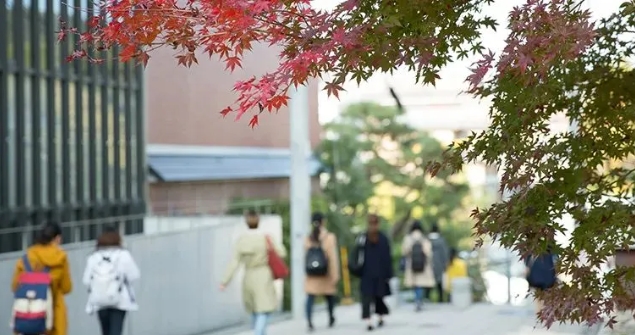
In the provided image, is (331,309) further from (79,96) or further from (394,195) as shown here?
(394,195)

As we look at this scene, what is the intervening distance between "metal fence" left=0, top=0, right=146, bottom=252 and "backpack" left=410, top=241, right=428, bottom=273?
22.4 ft

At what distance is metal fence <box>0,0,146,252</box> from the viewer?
75.0 ft

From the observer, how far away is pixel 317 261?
15.9 metres

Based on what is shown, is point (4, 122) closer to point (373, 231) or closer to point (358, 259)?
point (358, 259)

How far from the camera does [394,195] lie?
4559 cm

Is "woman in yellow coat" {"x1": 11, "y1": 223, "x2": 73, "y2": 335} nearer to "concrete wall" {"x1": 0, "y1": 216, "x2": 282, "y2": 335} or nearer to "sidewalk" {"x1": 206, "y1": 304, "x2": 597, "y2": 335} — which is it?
"concrete wall" {"x1": 0, "y1": 216, "x2": 282, "y2": 335}

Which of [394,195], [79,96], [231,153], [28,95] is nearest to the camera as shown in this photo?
[28,95]

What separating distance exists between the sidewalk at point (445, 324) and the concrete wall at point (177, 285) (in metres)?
0.69

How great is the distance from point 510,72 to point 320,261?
1029 cm

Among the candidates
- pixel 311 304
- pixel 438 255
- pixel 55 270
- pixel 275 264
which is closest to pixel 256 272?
pixel 275 264

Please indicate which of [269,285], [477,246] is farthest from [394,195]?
[477,246]

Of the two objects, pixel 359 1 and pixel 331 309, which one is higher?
pixel 359 1

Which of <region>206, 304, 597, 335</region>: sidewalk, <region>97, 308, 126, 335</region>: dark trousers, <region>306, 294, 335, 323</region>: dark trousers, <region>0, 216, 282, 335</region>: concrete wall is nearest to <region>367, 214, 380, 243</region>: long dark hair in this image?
<region>306, 294, 335, 323</region>: dark trousers

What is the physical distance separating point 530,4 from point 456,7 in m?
0.33
